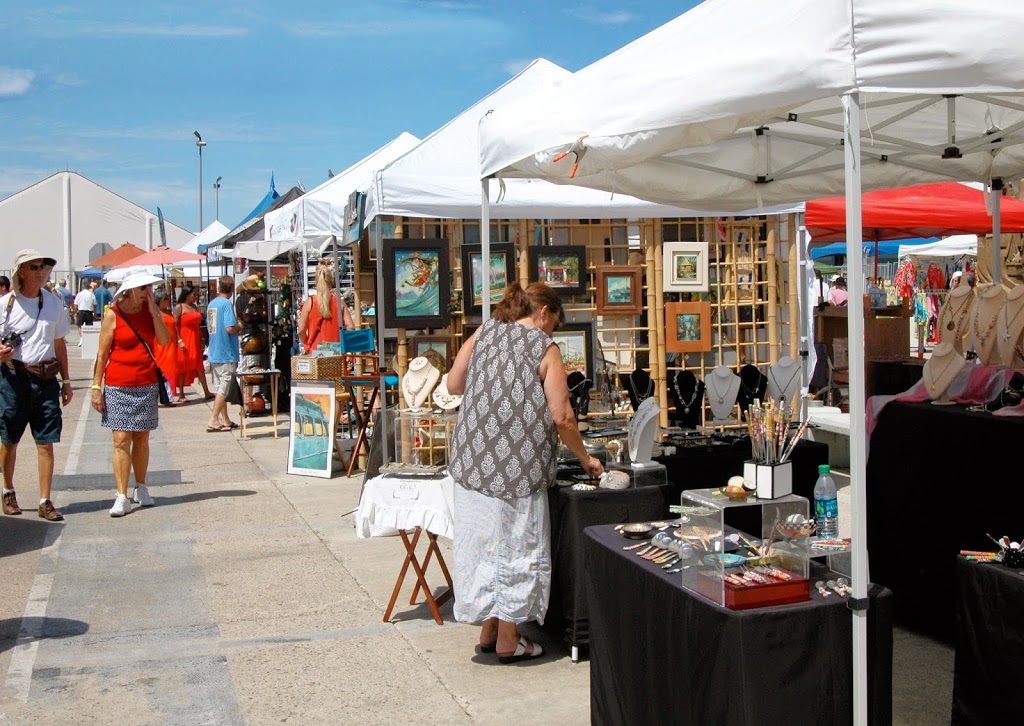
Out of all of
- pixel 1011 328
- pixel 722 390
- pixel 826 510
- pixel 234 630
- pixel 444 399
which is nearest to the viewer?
pixel 826 510

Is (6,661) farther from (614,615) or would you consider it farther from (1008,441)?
(1008,441)

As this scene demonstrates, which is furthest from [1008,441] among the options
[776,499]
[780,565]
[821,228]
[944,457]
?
[821,228]

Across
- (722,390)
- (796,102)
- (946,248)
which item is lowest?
(722,390)

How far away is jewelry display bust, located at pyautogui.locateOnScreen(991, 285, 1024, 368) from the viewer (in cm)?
457

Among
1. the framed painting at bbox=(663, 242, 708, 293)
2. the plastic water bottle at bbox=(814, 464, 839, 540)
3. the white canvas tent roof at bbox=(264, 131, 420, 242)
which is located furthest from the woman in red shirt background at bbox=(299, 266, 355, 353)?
the plastic water bottle at bbox=(814, 464, 839, 540)

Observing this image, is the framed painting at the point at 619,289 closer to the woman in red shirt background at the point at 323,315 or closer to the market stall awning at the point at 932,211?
the market stall awning at the point at 932,211

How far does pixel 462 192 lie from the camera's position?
A: 730 centimetres

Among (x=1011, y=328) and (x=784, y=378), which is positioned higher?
(x=1011, y=328)

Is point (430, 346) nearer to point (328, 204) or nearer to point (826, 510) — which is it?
point (328, 204)

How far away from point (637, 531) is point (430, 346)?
4.60m

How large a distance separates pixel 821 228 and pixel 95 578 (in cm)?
582

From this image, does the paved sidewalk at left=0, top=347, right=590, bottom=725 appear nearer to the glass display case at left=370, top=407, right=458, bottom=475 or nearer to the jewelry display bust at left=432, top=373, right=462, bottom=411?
the glass display case at left=370, top=407, right=458, bottom=475

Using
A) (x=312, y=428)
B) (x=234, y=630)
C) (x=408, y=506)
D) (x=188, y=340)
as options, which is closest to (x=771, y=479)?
(x=408, y=506)

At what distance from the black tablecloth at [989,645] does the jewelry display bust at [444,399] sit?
435 centimetres
